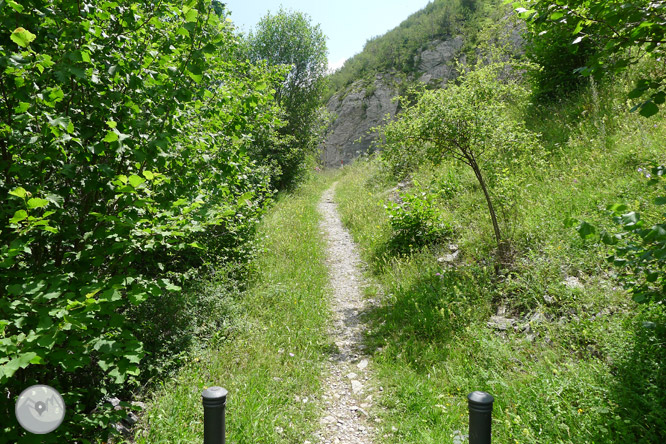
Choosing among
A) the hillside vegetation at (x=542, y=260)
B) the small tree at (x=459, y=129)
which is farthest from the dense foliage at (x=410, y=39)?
the small tree at (x=459, y=129)

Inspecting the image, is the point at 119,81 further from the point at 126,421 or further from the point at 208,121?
the point at 126,421

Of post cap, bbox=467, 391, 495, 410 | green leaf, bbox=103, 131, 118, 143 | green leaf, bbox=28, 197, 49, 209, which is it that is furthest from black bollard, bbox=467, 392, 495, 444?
green leaf, bbox=103, 131, 118, 143

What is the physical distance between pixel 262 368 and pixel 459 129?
18.0 feet

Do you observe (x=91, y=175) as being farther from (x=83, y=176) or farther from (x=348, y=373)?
(x=348, y=373)

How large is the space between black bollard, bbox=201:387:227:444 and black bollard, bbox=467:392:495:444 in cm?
185

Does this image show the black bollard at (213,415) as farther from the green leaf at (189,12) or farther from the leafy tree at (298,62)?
the leafy tree at (298,62)

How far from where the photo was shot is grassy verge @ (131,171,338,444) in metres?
3.81

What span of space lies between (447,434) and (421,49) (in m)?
39.5

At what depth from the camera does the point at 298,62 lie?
22.0m

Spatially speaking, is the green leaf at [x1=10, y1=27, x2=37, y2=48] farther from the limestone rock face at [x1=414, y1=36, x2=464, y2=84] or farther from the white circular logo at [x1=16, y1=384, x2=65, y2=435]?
the limestone rock face at [x1=414, y1=36, x2=464, y2=84]

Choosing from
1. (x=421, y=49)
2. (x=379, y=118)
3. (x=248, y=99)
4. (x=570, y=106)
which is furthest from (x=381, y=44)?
(x=248, y=99)

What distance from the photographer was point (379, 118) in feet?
113

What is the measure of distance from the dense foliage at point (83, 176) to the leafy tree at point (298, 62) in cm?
1743

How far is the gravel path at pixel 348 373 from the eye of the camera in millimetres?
4219
